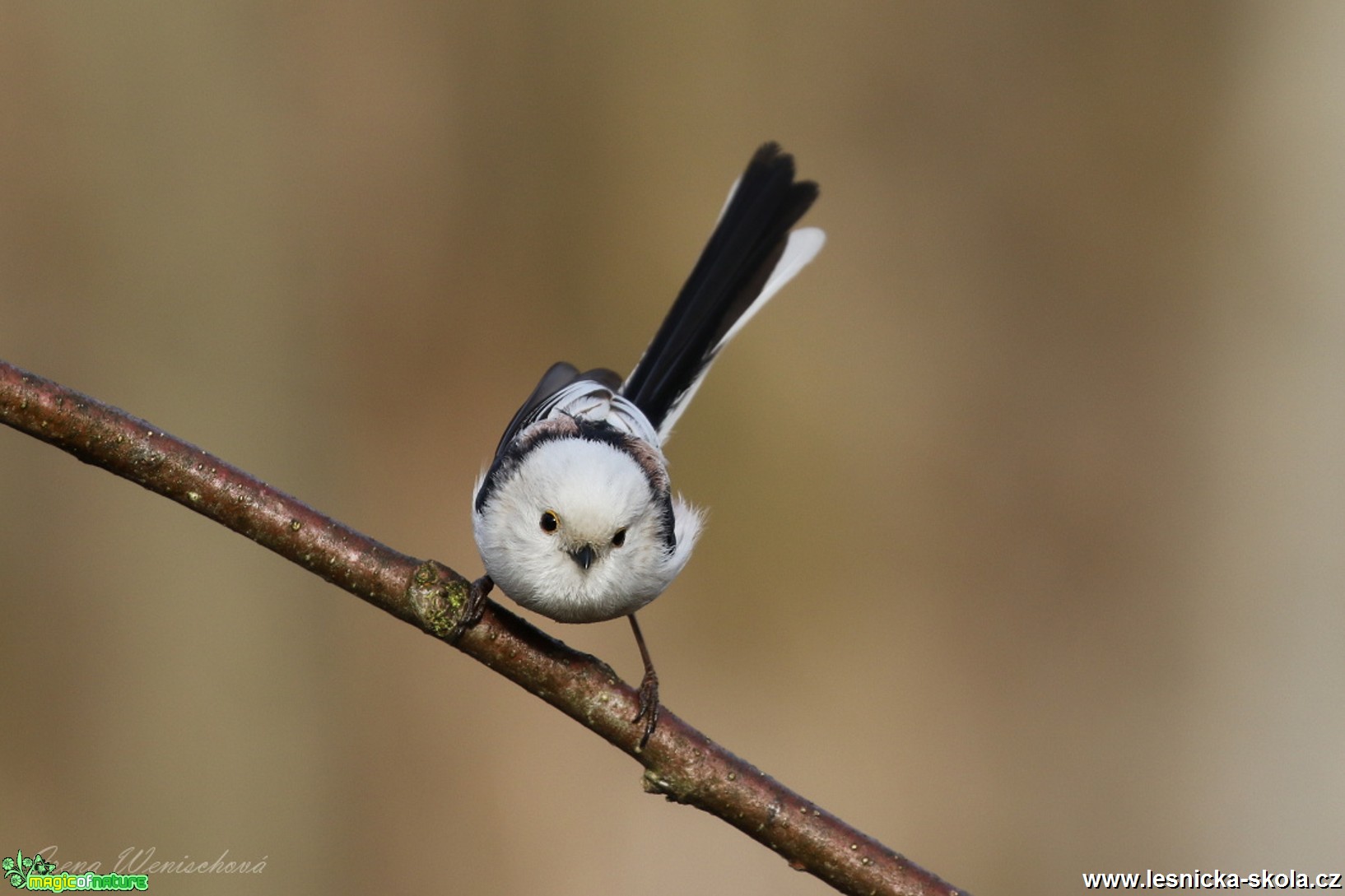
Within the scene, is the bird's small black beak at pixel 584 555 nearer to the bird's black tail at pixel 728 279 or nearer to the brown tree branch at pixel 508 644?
the brown tree branch at pixel 508 644

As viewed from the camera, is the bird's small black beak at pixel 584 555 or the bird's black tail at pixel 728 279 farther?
the bird's black tail at pixel 728 279

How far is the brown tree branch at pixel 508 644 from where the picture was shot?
153cm

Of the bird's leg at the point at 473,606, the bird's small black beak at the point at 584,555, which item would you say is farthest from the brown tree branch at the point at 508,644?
the bird's small black beak at the point at 584,555

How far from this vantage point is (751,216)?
2111mm

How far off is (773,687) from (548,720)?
74 centimetres

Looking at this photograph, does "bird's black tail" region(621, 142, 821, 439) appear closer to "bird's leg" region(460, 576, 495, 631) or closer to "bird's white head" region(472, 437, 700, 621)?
"bird's white head" region(472, 437, 700, 621)

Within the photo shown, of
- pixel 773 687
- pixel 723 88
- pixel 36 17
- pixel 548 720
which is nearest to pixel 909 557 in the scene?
pixel 773 687

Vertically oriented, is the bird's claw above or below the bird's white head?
below

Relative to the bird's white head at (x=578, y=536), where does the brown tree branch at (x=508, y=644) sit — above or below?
below

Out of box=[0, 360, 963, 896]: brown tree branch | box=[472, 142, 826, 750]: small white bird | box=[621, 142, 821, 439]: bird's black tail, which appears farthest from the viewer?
box=[621, 142, 821, 439]: bird's black tail

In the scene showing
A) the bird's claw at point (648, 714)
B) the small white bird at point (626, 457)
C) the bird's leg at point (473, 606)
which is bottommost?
the bird's claw at point (648, 714)

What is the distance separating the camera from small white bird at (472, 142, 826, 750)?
164 cm

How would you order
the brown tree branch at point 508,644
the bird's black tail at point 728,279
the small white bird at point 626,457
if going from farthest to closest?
the bird's black tail at point 728,279, the small white bird at point 626,457, the brown tree branch at point 508,644

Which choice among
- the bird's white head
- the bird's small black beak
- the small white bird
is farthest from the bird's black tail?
the bird's small black beak
